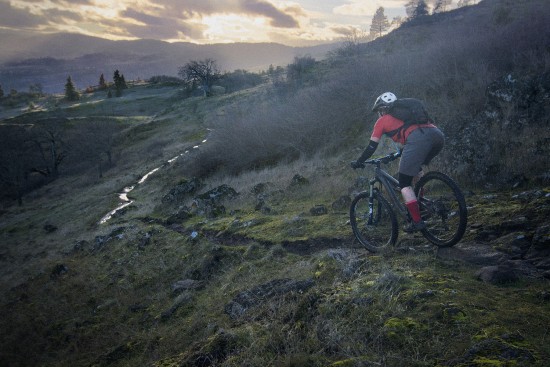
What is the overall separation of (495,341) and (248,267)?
5040mm

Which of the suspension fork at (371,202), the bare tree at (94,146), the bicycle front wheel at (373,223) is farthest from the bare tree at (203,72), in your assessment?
the suspension fork at (371,202)

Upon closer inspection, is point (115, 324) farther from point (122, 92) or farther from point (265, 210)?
point (122, 92)

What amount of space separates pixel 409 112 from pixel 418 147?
0.58m

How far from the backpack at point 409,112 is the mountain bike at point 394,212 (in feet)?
2.14

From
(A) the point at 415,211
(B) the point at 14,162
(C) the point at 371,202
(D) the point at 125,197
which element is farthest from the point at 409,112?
(B) the point at 14,162

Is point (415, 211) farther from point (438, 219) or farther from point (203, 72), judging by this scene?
point (203, 72)

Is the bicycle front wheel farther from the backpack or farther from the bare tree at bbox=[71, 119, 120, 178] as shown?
the bare tree at bbox=[71, 119, 120, 178]

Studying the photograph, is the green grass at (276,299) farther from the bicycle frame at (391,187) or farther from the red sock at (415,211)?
the bicycle frame at (391,187)

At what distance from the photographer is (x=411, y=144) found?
18.1 feet

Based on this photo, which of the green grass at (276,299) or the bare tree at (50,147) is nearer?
the green grass at (276,299)

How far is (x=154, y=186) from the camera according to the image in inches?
1150

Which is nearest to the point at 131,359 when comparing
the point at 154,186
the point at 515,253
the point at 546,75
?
the point at 515,253

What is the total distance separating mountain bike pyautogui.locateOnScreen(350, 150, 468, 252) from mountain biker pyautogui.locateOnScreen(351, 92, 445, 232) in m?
0.21

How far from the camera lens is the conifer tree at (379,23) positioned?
3607 inches
